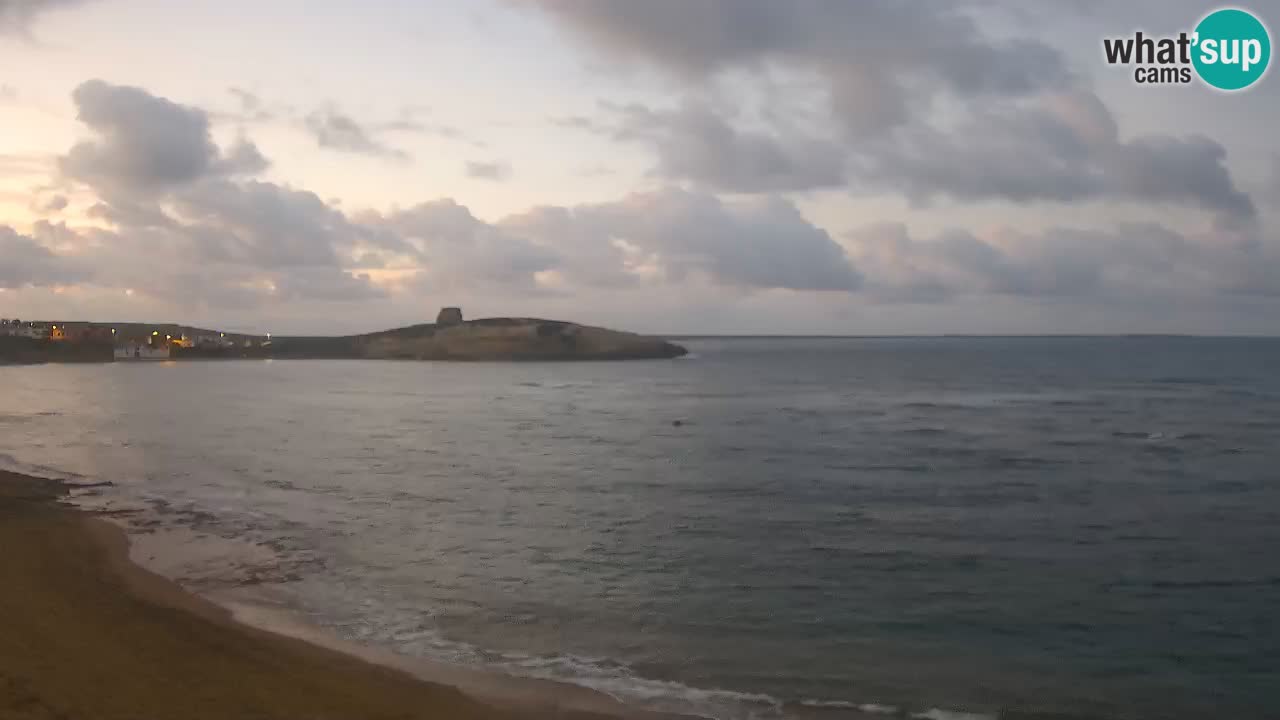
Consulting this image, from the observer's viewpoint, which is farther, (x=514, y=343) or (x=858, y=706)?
(x=514, y=343)

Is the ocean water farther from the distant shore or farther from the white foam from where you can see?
the distant shore

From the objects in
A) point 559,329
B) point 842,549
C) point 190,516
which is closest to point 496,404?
point 190,516

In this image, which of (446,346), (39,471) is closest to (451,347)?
(446,346)

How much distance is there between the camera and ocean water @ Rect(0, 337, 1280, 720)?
1243 cm

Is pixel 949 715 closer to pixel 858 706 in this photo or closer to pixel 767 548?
pixel 858 706

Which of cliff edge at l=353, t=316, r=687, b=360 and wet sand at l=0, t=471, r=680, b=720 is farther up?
cliff edge at l=353, t=316, r=687, b=360

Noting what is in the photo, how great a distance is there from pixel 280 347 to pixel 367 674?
615ft

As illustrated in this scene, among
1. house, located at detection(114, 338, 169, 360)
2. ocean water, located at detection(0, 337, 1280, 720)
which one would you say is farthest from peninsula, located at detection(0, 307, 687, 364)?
ocean water, located at detection(0, 337, 1280, 720)

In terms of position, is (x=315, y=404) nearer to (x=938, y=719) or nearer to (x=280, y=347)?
(x=938, y=719)

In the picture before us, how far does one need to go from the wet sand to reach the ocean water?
4.06 ft

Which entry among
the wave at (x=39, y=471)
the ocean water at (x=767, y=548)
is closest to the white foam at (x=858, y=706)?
the ocean water at (x=767, y=548)

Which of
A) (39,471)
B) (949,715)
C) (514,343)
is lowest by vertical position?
(949,715)

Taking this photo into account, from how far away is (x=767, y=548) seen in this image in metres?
19.8

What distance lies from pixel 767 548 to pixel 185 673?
12.3 m
